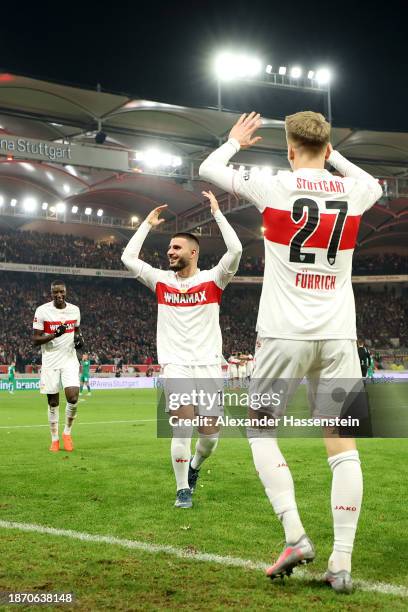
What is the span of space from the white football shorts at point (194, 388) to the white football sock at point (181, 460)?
12.7 inches

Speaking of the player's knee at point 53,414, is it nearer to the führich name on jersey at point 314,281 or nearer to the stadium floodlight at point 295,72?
the führich name on jersey at point 314,281

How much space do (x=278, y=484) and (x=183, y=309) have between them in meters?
3.13

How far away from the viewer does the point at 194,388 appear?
6500 millimetres

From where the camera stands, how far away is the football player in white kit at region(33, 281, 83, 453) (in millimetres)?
10537

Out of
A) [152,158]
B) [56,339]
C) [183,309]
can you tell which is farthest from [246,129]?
[152,158]

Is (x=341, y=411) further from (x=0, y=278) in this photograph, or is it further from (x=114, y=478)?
(x=0, y=278)

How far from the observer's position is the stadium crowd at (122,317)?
45.8m

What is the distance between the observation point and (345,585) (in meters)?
3.55

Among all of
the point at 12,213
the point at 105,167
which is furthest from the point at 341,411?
the point at 12,213

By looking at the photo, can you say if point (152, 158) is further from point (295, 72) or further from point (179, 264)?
point (179, 264)

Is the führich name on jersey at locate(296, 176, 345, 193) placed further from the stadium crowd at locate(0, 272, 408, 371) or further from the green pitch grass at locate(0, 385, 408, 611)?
the stadium crowd at locate(0, 272, 408, 371)

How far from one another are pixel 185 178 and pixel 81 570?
127 ft

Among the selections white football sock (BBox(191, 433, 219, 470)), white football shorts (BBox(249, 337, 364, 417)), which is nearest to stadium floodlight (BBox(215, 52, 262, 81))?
white football sock (BBox(191, 433, 219, 470))

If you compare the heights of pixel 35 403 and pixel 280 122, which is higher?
pixel 280 122
